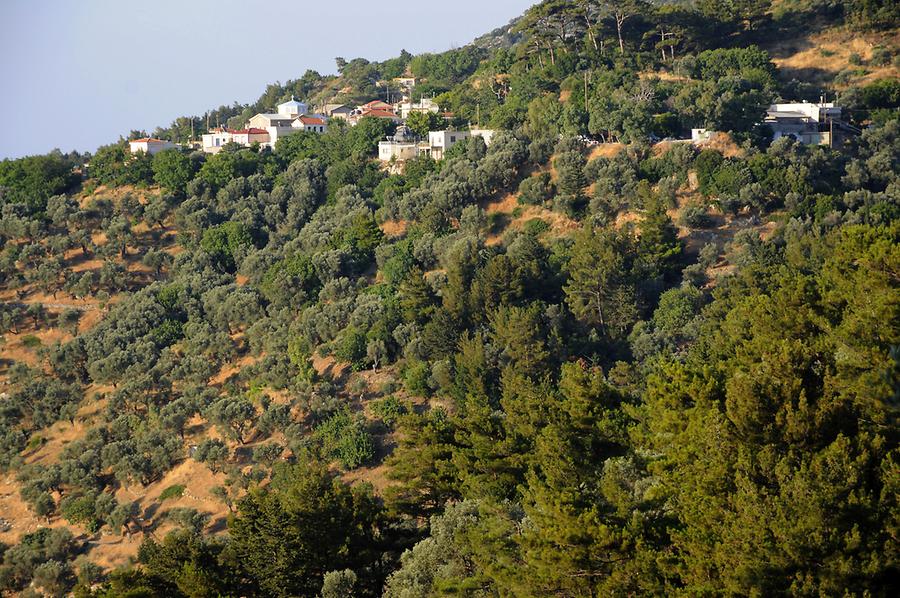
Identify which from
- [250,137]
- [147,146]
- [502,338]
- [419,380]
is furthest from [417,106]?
[419,380]

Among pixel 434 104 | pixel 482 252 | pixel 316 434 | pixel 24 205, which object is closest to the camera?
pixel 316 434

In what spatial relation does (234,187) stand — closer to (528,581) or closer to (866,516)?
(528,581)

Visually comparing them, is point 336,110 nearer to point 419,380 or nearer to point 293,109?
point 293,109

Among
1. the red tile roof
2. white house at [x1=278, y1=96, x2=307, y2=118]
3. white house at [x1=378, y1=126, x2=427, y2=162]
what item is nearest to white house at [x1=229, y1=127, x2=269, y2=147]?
the red tile roof

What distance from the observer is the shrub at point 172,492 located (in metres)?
49.7

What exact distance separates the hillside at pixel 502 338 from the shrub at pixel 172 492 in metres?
0.42

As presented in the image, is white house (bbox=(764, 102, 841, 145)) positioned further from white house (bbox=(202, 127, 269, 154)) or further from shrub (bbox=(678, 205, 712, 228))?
white house (bbox=(202, 127, 269, 154))

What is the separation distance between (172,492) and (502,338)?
18.8 m

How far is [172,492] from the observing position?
164 ft

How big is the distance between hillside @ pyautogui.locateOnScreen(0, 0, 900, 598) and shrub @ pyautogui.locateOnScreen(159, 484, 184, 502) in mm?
421

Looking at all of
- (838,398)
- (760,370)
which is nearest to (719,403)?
(760,370)

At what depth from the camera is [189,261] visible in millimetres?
72750

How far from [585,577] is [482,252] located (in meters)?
35.8

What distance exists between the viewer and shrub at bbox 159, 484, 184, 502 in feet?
163
